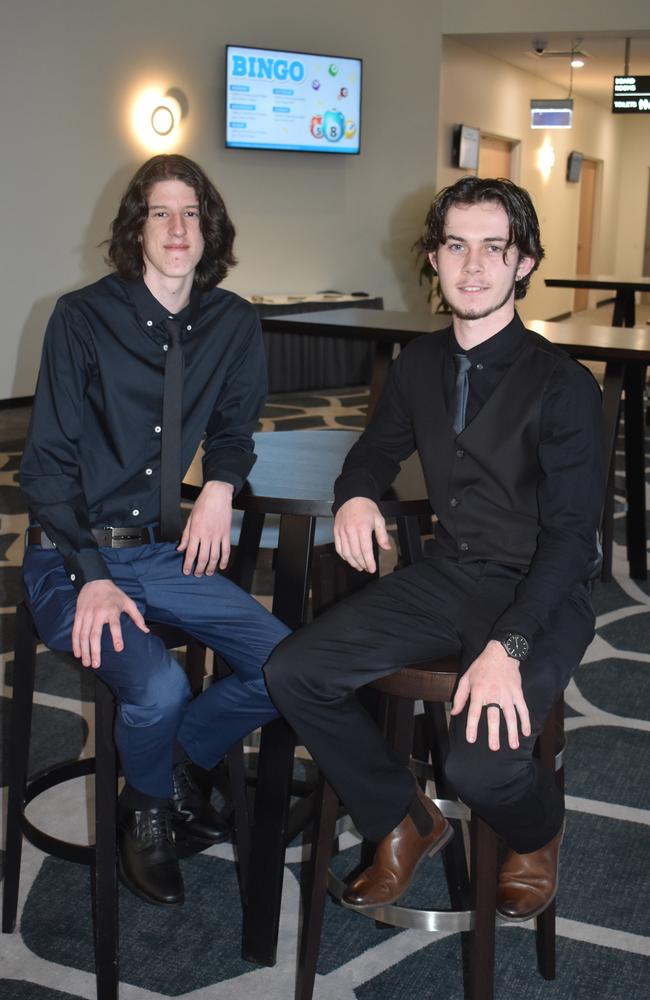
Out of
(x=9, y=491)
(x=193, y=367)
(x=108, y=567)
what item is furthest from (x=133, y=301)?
(x=9, y=491)

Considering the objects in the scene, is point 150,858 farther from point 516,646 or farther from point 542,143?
point 542,143

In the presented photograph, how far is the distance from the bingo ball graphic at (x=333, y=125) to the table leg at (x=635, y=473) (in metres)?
5.46

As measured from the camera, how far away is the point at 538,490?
1806 mm

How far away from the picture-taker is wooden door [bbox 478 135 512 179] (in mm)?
11525

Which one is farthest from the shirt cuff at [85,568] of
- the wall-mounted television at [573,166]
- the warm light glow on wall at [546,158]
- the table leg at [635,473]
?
the wall-mounted television at [573,166]

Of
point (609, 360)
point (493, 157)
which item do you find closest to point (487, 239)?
point (609, 360)

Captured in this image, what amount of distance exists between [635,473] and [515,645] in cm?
278

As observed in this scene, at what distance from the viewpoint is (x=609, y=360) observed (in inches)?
150

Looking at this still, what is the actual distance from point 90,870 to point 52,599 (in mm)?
640

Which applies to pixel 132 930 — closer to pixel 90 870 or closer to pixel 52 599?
pixel 90 870

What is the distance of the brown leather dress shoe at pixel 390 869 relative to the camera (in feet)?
5.71

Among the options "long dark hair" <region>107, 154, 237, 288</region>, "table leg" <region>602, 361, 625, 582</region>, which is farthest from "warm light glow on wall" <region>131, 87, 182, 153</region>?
"long dark hair" <region>107, 154, 237, 288</region>

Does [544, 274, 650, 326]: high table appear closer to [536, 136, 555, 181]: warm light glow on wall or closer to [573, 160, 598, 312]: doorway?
[536, 136, 555, 181]: warm light glow on wall

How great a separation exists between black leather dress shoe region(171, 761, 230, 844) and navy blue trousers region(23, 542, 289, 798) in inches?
4.8
